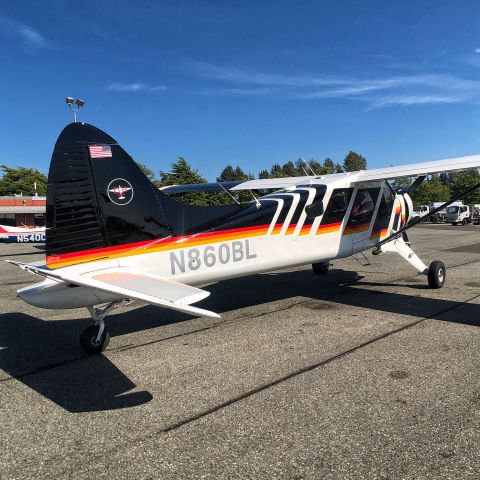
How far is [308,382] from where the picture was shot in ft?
15.8

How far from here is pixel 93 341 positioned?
591 centimetres

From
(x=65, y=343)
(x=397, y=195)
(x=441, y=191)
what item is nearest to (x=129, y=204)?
(x=65, y=343)

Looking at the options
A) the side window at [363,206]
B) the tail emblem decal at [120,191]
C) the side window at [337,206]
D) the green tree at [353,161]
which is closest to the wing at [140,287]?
the tail emblem decal at [120,191]

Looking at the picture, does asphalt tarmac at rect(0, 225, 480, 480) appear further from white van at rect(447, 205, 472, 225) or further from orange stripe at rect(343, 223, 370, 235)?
white van at rect(447, 205, 472, 225)

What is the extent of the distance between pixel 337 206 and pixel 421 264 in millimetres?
2977

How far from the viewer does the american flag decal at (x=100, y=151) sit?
18.9ft

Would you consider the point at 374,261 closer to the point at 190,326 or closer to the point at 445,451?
the point at 190,326

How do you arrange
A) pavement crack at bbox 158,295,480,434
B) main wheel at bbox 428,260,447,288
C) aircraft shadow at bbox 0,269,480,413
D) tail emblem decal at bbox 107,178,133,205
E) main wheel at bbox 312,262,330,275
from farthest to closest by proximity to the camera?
main wheel at bbox 312,262,330,275
main wheel at bbox 428,260,447,288
tail emblem decal at bbox 107,178,133,205
aircraft shadow at bbox 0,269,480,413
pavement crack at bbox 158,295,480,434

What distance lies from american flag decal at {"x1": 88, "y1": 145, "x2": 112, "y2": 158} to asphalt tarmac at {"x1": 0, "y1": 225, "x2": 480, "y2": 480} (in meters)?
2.81

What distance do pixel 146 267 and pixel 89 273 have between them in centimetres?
80

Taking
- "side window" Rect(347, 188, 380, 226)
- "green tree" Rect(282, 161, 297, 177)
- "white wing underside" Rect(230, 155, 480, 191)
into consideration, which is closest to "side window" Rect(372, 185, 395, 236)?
"side window" Rect(347, 188, 380, 226)

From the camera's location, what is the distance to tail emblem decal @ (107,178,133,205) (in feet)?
19.2

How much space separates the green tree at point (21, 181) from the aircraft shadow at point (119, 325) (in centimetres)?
7973

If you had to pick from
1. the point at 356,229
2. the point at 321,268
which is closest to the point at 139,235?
the point at 356,229
